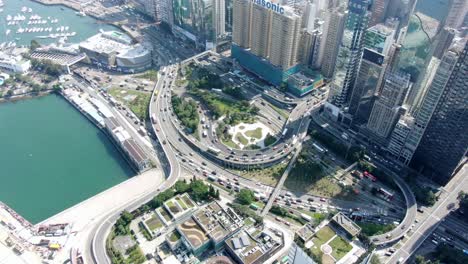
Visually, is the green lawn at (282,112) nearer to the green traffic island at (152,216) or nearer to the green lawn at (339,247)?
the green traffic island at (152,216)

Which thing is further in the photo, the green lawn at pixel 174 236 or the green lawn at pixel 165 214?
the green lawn at pixel 165 214

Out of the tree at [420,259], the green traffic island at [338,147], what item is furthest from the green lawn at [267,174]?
the tree at [420,259]

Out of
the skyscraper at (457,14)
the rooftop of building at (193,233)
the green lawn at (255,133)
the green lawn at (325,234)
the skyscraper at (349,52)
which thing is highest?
the skyscraper at (457,14)

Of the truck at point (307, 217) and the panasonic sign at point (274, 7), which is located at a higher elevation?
the panasonic sign at point (274, 7)

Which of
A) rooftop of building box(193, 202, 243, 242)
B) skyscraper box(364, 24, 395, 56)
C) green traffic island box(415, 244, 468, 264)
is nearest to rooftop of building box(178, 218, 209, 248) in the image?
rooftop of building box(193, 202, 243, 242)

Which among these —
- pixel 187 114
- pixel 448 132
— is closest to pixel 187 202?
pixel 187 114

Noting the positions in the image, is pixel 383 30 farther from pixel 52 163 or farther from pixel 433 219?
pixel 52 163

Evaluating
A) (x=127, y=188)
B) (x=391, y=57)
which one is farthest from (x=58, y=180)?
(x=391, y=57)

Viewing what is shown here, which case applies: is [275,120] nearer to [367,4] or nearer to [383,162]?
[383,162]
